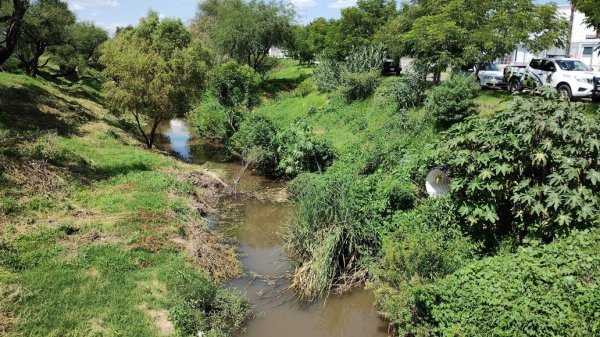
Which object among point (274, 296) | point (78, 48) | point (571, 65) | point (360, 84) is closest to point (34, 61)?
point (78, 48)

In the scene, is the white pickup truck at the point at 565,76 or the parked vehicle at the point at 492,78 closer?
the white pickup truck at the point at 565,76

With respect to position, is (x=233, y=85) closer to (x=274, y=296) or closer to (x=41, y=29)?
(x=41, y=29)

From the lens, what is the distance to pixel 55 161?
1535 centimetres

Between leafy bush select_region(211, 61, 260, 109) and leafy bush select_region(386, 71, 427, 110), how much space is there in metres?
11.2

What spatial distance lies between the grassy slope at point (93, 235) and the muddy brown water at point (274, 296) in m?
0.93

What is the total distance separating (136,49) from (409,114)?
1323 centimetres

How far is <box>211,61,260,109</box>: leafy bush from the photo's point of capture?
28.0 metres

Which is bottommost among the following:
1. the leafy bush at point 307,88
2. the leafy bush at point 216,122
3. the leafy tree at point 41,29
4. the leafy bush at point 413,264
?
the leafy bush at point 413,264

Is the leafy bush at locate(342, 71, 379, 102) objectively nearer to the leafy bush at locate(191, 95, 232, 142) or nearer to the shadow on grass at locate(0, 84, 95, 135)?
the leafy bush at locate(191, 95, 232, 142)

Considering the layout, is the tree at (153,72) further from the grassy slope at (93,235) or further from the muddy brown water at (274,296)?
the muddy brown water at (274,296)

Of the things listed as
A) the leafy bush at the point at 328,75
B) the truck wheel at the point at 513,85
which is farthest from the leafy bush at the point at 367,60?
the truck wheel at the point at 513,85

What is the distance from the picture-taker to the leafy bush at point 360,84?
85.3ft

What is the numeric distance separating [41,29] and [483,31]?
26.4m

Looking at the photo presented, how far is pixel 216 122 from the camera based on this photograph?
91.1 ft
